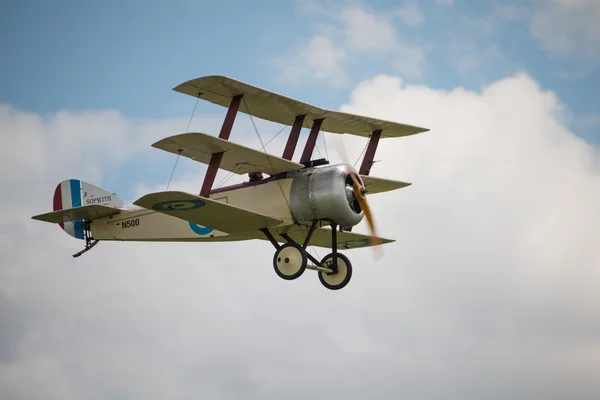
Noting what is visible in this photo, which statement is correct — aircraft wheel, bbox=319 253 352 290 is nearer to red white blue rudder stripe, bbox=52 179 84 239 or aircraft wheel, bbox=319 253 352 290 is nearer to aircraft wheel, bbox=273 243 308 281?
aircraft wheel, bbox=273 243 308 281

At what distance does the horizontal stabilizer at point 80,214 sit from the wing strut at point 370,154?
17.4ft

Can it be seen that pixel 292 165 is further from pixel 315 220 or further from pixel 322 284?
pixel 322 284

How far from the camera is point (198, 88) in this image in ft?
57.5

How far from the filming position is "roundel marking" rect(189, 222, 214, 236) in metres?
19.4

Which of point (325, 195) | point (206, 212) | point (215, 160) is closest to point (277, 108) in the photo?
point (215, 160)

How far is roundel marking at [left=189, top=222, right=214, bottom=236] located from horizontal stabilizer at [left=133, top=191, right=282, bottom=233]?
81 cm

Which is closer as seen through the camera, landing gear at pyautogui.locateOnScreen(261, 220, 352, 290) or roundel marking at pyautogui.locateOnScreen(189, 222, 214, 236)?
landing gear at pyautogui.locateOnScreen(261, 220, 352, 290)

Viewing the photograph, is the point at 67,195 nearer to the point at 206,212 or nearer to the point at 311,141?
the point at 206,212

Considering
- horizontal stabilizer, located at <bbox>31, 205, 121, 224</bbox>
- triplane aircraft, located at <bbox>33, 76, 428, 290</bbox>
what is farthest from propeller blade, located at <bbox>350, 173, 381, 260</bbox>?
horizontal stabilizer, located at <bbox>31, 205, 121, 224</bbox>

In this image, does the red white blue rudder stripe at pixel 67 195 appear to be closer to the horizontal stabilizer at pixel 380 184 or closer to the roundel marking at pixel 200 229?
the roundel marking at pixel 200 229

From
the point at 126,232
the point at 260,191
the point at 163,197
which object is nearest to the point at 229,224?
the point at 260,191

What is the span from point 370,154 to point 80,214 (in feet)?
20.8

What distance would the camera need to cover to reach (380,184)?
800 inches

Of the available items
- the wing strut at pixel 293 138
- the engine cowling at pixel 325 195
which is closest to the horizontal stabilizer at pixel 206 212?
the engine cowling at pixel 325 195
